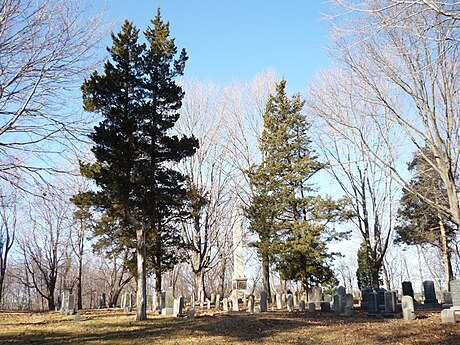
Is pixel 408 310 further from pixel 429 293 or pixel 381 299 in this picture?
pixel 429 293

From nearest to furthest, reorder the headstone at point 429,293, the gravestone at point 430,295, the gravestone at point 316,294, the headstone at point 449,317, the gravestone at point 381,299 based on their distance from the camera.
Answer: the headstone at point 449,317 < the gravestone at point 381,299 < the gravestone at point 430,295 < the headstone at point 429,293 < the gravestone at point 316,294

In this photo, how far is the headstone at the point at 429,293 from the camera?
1827 cm

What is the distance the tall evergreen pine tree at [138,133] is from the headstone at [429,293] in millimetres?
12971

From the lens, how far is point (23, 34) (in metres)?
6.10

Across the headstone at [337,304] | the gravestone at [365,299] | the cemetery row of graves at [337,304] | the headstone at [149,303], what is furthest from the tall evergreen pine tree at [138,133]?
the gravestone at [365,299]

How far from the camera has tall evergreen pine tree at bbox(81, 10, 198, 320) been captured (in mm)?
14359

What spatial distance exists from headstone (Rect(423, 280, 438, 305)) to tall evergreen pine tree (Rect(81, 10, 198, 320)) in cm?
1297

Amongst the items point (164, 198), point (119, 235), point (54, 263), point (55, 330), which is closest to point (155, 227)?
point (119, 235)

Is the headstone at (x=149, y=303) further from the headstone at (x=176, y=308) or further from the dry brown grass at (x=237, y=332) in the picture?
the dry brown grass at (x=237, y=332)

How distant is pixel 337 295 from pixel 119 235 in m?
11.6

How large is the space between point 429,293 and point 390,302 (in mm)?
5167

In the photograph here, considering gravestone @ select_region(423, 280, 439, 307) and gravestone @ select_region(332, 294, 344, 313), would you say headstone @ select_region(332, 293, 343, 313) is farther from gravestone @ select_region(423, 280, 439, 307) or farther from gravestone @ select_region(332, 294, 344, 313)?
gravestone @ select_region(423, 280, 439, 307)

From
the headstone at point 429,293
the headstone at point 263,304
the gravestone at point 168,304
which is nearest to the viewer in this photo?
the headstone at point 263,304

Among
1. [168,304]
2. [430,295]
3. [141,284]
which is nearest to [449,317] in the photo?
[430,295]
